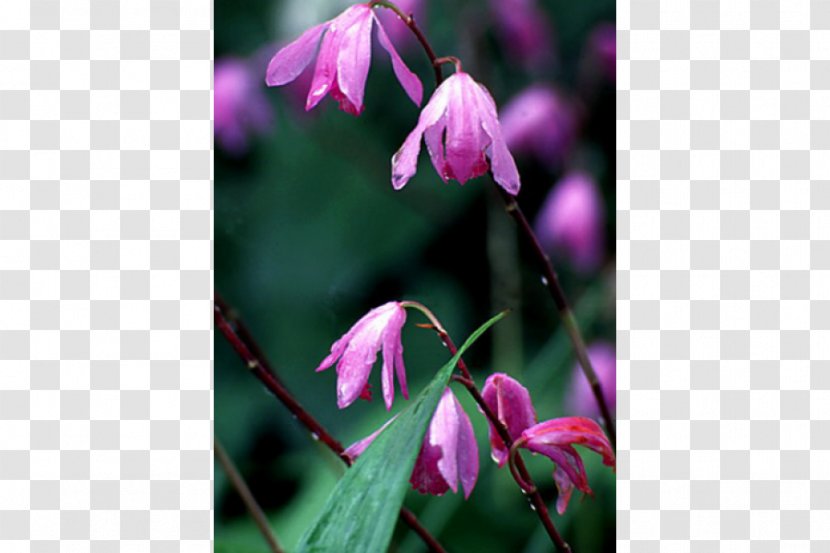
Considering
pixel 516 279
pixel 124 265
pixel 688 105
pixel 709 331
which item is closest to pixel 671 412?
pixel 709 331

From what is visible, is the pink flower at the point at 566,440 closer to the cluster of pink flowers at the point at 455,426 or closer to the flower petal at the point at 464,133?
the cluster of pink flowers at the point at 455,426

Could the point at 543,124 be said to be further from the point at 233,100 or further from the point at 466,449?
the point at 466,449

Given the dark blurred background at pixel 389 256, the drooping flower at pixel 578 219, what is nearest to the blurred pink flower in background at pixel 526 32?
the dark blurred background at pixel 389 256

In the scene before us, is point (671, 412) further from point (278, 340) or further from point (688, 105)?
point (278, 340)

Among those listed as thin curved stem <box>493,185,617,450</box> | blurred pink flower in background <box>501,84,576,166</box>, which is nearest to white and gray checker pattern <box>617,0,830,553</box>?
thin curved stem <box>493,185,617,450</box>

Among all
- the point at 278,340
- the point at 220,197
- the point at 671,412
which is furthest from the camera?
the point at 278,340

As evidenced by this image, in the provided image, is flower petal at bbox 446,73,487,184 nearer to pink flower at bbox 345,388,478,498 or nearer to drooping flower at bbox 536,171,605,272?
pink flower at bbox 345,388,478,498

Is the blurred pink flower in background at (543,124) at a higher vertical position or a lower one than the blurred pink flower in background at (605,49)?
lower
